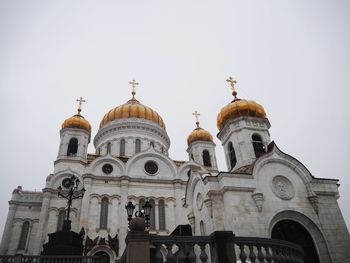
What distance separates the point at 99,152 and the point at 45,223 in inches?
420

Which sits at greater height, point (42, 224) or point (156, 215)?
point (156, 215)

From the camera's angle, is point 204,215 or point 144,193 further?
point 144,193

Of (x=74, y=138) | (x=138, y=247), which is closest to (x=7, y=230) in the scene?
(x=74, y=138)

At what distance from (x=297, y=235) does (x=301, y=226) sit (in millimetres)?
505

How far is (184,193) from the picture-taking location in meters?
26.2

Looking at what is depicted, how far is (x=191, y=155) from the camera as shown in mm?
32875

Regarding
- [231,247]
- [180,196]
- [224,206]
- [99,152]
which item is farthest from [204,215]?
[99,152]

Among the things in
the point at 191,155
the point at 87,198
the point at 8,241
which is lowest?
the point at 8,241

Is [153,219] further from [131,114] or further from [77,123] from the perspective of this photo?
[131,114]

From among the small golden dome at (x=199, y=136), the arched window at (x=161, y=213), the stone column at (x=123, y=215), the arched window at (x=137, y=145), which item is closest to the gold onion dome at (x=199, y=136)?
the small golden dome at (x=199, y=136)

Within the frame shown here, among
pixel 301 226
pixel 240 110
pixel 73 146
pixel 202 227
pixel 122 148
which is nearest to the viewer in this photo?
pixel 301 226

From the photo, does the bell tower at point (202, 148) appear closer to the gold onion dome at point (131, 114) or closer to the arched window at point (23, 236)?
the gold onion dome at point (131, 114)

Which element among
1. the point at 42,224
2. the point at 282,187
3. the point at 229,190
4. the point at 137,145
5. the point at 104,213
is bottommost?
the point at 229,190

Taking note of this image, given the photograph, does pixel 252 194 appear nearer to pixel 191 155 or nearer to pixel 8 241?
pixel 191 155
